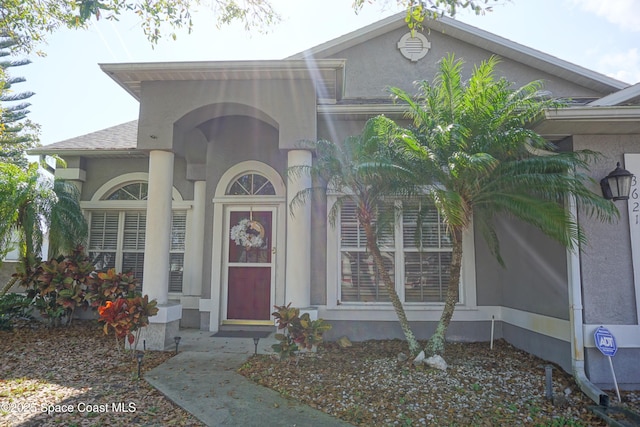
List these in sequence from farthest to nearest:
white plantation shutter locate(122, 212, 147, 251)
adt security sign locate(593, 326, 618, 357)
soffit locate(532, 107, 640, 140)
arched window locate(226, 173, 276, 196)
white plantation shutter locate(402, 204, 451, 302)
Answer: white plantation shutter locate(122, 212, 147, 251) → arched window locate(226, 173, 276, 196) → white plantation shutter locate(402, 204, 451, 302) → soffit locate(532, 107, 640, 140) → adt security sign locate(593, 326, 618, 357)

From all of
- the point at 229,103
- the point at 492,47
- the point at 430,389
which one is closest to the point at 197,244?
the point at 229,103

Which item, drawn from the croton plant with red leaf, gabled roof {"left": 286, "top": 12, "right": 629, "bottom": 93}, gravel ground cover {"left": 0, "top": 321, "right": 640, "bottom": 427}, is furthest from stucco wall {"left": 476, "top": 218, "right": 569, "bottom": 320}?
the croton plant with red leaf

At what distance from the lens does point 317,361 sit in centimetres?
576

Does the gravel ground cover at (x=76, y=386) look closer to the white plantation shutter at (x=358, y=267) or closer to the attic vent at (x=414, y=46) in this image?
the white plantation shutter at (x=358, y=267)

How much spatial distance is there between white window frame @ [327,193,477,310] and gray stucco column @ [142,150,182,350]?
280cm

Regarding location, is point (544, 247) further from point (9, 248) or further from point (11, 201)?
point (9, 248)

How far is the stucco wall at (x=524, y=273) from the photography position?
18.5ft

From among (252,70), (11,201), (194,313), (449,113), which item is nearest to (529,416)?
(449,113)

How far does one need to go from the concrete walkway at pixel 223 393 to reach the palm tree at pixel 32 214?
13.3 ft

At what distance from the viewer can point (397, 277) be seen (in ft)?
23.7

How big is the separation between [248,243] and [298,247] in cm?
202

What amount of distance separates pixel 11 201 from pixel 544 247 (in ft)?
31.1

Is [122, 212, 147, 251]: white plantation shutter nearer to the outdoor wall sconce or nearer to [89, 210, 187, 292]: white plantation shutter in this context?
[89, 210, 187, 292]: white plantation shutter

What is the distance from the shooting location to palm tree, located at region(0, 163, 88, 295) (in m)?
7.43
